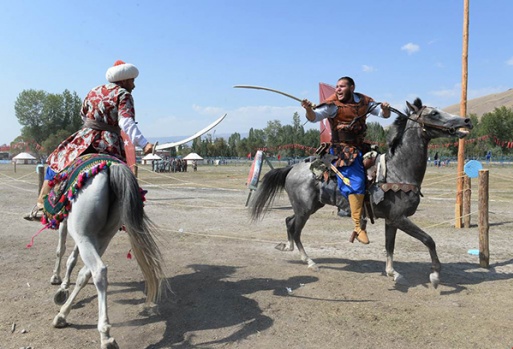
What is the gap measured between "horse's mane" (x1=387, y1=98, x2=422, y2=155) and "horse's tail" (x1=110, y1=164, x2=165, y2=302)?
11.6ft

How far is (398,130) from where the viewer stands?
5.43 m

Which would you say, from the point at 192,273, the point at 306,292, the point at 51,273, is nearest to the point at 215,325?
the point at 306,292

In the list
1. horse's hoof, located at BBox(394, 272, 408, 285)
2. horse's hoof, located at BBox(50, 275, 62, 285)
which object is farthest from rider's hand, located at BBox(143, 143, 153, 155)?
horse's hoof, located at BBox(394, 272, 408, 285)

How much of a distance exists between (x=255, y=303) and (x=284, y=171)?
2673 millimetres

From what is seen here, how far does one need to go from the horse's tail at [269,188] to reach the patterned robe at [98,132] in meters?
3.12

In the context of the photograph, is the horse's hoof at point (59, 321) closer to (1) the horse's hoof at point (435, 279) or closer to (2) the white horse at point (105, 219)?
(2) the white horse at point (105, 219)

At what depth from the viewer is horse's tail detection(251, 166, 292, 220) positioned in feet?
21.6

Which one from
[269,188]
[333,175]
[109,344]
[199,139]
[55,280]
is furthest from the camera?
[199,139]

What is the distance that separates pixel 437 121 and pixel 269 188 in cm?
282

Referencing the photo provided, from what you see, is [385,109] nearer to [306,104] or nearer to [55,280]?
[306,104]

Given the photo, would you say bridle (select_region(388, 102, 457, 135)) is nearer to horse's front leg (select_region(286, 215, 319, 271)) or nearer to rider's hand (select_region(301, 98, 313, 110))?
rider's hand (select_region(301, 98, 313, 110))

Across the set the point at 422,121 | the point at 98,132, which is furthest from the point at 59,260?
the point at 422,121

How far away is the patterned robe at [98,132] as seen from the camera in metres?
3.77

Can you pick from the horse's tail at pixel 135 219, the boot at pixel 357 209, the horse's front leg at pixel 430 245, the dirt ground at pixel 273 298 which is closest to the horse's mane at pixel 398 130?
the boot at pixel 357 209
